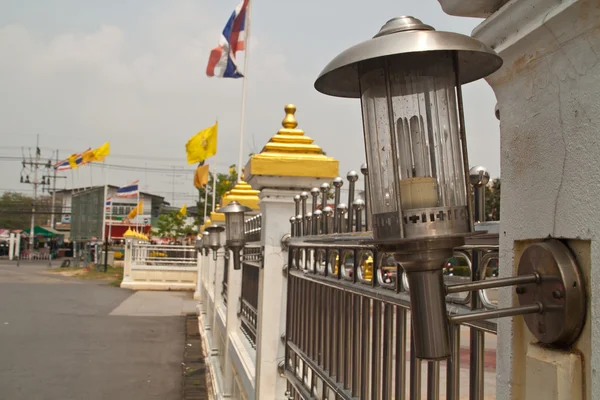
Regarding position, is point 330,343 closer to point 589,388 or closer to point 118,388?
point 589,388

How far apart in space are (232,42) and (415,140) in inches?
420

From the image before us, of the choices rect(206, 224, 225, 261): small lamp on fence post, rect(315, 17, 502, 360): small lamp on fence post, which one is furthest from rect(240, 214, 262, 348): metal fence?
rect(315, 17, 502, 360): small lamp on fence post

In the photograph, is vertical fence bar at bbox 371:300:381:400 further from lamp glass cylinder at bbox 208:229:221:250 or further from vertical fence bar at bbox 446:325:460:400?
lamp glass cylinder at bbox 208:229:221:250

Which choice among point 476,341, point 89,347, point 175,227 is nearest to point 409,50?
point 476,341

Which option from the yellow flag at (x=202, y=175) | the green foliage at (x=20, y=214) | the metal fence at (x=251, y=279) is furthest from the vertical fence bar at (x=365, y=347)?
the green foliage at (x=20, y=214)

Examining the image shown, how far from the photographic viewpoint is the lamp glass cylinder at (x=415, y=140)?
106 centimetres

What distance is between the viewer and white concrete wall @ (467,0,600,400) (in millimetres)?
906

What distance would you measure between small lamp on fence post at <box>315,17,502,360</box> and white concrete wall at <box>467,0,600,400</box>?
0.22 feet

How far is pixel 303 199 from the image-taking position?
3.22m

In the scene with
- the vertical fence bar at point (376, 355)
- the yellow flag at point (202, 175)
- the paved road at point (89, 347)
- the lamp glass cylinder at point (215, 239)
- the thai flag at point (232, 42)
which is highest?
the thai flag at point (232, 42)

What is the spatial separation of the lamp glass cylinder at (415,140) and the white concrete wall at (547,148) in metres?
0.11

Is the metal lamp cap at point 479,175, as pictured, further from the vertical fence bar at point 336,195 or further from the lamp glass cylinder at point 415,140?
the vertical fence bar at point 336,195

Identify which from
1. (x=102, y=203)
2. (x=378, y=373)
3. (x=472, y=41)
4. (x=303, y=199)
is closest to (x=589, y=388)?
(x=472, y=41)

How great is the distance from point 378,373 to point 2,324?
12.2 m
